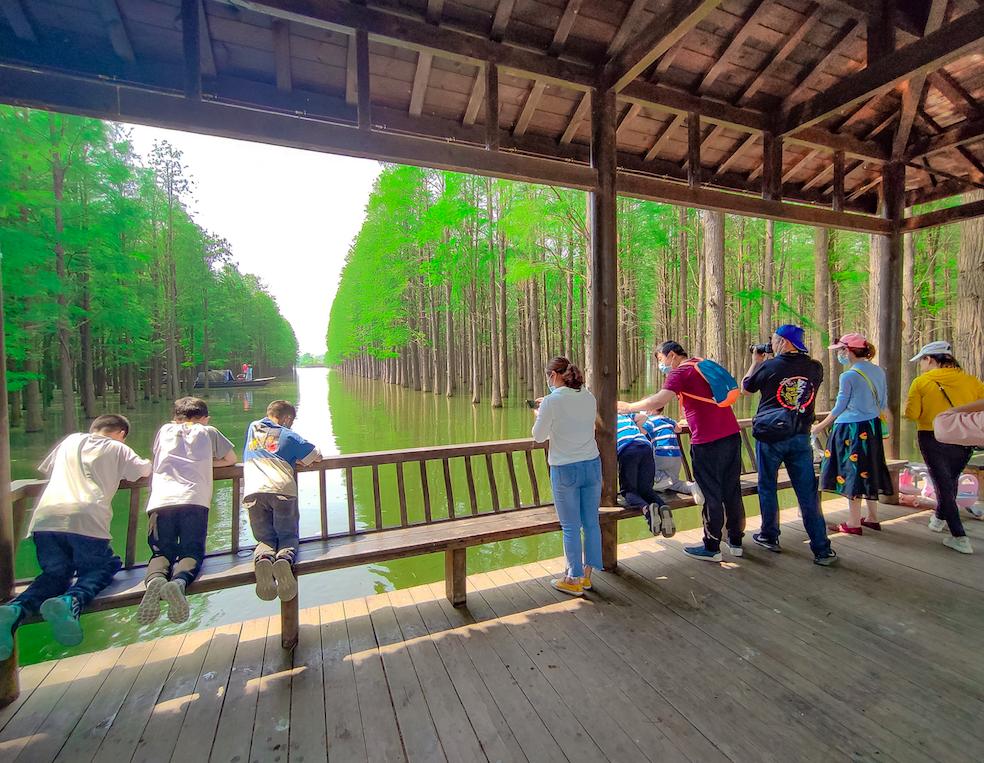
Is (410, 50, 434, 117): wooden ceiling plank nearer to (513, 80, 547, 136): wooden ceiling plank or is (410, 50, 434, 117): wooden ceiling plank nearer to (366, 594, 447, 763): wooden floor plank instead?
(513, 80, 547, 136): wooden ceiling plank

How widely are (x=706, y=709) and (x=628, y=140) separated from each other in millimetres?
4568

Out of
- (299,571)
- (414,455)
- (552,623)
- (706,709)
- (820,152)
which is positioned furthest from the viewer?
(820,152)

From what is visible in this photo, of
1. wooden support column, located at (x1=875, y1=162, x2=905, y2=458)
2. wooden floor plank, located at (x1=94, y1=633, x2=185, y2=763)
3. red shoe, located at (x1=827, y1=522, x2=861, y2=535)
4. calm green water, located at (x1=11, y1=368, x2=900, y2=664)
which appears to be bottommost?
calm green water, located at (x1=11, y1=368, x2=900, y2=664)

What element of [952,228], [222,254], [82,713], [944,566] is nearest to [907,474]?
[944,566]

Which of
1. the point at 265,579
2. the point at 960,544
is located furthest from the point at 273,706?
the point at 960,544

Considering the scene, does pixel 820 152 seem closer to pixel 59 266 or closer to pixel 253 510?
pixel 253 510

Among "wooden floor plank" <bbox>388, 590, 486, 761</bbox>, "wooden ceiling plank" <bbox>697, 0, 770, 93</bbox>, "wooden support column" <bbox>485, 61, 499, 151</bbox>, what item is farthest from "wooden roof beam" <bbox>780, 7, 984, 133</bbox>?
"wooden floor plank" <bbox>388, 590, 486, 761</bbox>

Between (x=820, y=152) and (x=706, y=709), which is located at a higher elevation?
(x=820, y=152)

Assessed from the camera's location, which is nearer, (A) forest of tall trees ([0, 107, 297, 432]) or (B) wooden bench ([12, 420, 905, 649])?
(B) wooden bench ([12, 420, 905, 649])

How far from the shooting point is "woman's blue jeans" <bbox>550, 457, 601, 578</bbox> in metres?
3.18

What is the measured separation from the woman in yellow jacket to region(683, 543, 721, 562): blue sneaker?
1.94m

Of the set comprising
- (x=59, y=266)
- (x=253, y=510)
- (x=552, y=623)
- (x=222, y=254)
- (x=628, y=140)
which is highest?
(x=222, y=254)

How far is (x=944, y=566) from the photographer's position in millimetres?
3686

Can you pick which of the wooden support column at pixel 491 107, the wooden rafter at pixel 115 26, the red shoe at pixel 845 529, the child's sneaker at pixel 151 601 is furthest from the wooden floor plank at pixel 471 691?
the wooden rafter at pixel 115 26
